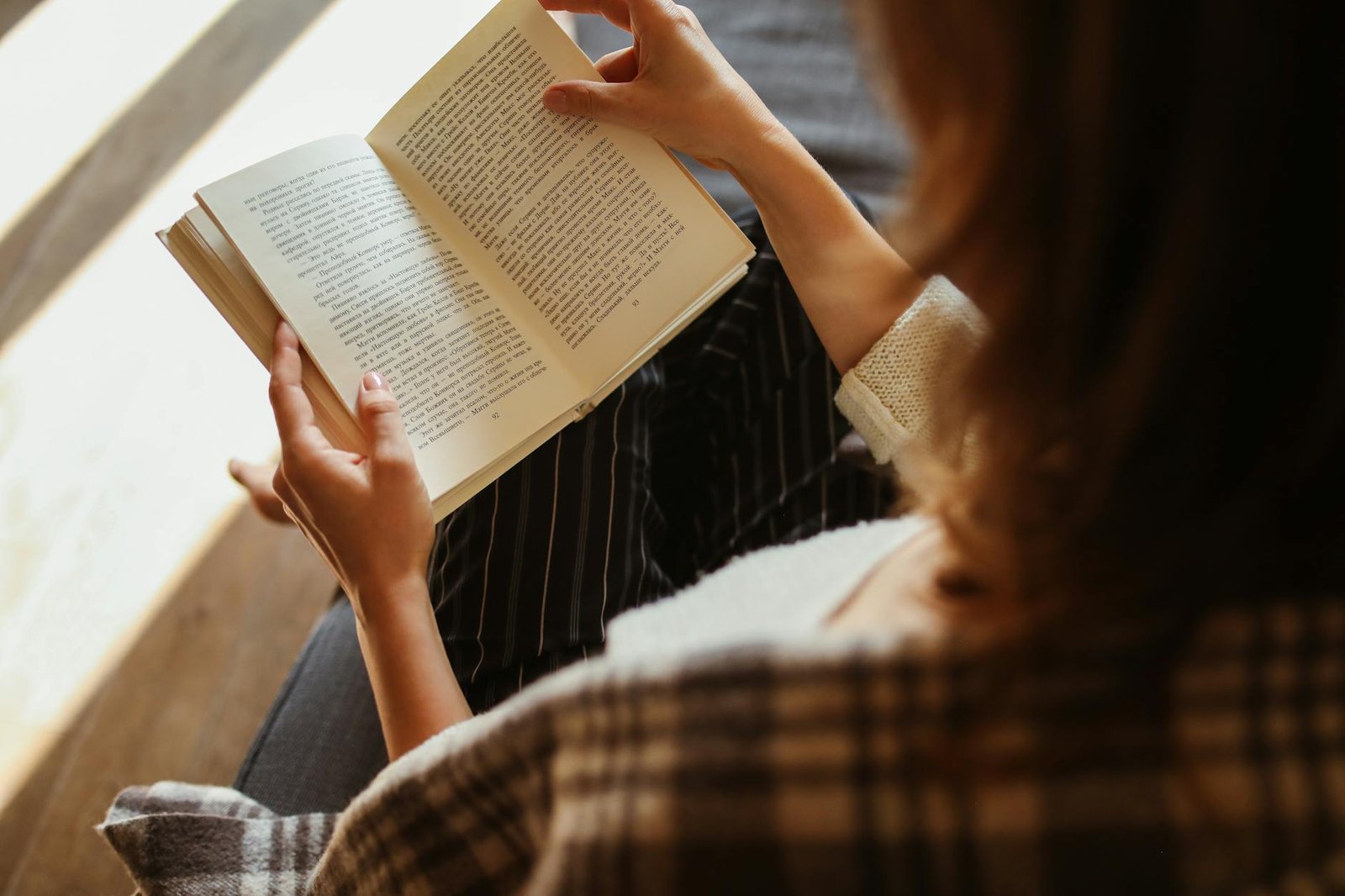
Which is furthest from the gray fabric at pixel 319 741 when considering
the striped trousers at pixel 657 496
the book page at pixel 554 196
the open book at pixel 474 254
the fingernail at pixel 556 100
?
the fingernail at pixel 556 100

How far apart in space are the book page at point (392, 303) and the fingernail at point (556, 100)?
12 cm

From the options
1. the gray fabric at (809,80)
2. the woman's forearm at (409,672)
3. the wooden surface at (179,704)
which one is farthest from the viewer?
the wooden surface at (179,704)

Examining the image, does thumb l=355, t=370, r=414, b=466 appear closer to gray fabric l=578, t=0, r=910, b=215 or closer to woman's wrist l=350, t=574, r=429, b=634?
woman's wrist l=350, t=574, r=429, b=634

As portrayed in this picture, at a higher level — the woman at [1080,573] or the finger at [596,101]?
the finger at [596,101]

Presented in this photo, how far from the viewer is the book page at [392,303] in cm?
62

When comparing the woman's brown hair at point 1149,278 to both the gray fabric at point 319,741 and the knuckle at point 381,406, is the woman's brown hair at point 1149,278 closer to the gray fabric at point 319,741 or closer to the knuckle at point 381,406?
the knuckle at point 381,406

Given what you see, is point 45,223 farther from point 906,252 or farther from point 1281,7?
point 1281,7

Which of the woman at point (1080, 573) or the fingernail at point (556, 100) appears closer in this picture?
the woman at point (1080, 573)

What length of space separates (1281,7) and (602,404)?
1.66 feet

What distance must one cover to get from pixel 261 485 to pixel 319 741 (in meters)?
0.36

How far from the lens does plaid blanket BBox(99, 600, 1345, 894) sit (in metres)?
0.28

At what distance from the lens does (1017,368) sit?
0.31m

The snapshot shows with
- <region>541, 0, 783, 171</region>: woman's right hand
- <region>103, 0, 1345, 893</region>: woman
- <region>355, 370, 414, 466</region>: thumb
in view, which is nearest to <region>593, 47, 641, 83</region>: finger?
<region>541, 0, 783, 171</region>: woman's right hand

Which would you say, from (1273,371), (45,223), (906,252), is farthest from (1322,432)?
(45,223)
